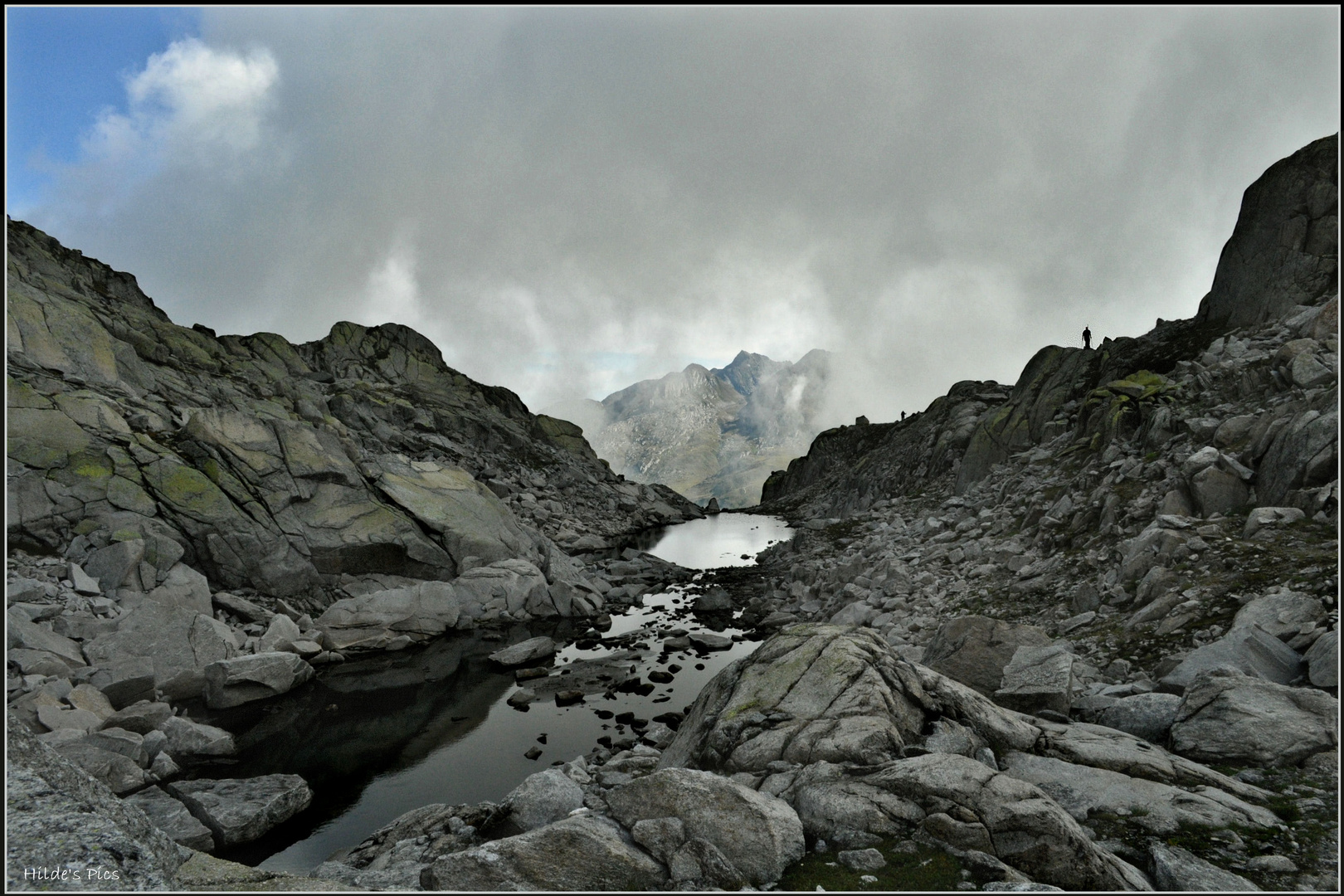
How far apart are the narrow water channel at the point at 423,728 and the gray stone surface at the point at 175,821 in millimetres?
816

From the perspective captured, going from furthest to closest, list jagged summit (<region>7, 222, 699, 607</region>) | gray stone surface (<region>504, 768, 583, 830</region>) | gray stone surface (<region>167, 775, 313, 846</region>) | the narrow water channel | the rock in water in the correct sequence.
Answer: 1. the rock in water
2. jagged summit (<region>7, 222, 699, 607</region>)
3. the narrow water channel
4. gray stone surface (<region>167, 775, 313, 846</region>)
5. gray stone surface (<region>504, 768, 583, 830</region>)

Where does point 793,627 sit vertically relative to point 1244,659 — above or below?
above

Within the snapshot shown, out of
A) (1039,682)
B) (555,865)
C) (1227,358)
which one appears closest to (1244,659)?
(1039,682)

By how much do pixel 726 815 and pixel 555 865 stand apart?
8.37 feet

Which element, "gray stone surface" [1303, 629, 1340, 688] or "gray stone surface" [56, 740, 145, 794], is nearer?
"gray stone surface" [1303, 629, 1340, 688]

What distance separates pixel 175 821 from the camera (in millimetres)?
14961

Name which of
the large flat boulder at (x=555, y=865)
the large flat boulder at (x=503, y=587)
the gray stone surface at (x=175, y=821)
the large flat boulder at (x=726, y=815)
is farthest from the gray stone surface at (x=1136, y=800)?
the large flat boulder at (x=503, y=587)

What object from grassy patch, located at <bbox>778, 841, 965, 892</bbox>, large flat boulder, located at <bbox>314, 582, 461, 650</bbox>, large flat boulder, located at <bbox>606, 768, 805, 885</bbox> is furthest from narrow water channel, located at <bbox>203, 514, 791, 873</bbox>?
grassy patch, located at <bbox>778, 841, 965, 892</bbox>

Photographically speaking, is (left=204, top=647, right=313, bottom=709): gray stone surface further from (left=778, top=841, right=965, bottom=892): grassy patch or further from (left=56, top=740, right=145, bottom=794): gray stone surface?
(left=778, top=841, right=965, bottom=892): grassy patch

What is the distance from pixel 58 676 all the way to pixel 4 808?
1735 cm

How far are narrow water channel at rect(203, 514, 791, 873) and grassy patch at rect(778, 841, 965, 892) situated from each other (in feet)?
39.4

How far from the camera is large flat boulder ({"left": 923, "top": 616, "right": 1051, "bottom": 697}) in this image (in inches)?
623

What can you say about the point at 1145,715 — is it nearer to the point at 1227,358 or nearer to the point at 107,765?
the point at 1227,358

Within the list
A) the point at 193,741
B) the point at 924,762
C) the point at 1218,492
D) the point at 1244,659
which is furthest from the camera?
the point at 193,741
